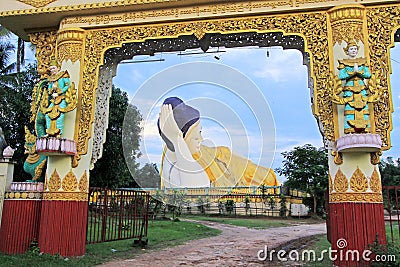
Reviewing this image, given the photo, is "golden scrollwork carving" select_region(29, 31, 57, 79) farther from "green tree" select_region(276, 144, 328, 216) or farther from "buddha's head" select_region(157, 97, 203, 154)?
"green tree" select_region(276, 144, 328, 216)

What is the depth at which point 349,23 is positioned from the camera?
5.63 m

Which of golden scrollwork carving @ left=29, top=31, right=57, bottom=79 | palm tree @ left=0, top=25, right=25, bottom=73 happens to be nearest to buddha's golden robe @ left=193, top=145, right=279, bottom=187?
palm tree @ left=0, top=25, right=25, bottom=73

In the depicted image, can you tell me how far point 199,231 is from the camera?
13.0 metres

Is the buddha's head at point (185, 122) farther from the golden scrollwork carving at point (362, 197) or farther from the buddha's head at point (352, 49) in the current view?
the golden scrollwork carving at point (362, 197)

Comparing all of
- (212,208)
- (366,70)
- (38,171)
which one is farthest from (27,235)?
(212,208)

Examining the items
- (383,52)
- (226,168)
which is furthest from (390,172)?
(383,52)

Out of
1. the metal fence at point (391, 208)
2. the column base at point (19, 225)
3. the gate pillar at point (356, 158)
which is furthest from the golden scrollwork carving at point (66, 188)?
the metal fence at point (391, 208)

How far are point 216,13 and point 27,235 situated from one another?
5.01 m

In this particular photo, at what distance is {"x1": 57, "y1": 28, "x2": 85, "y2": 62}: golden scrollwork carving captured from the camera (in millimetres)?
6608

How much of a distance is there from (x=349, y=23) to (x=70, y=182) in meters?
5.26

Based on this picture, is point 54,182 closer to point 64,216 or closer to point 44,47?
point 64,216

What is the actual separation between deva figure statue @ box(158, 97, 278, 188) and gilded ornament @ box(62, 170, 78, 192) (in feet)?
23.7

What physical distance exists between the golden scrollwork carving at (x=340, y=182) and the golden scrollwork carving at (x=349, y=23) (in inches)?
80.8

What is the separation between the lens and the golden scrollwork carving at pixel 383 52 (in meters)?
5.27
